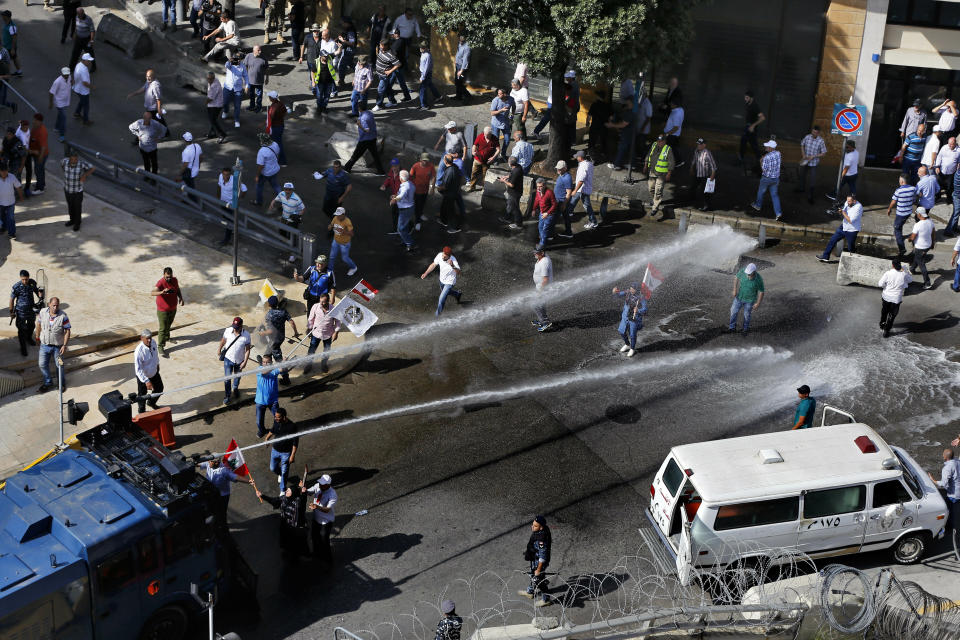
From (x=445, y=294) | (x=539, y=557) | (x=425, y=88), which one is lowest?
(x=539, y=557)

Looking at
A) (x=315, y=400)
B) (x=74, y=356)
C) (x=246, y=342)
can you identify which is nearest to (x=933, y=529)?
(x=315, y=400)

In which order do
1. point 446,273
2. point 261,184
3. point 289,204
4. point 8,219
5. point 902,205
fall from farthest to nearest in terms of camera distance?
point 261,184, point 902,205, point 289,204, point 8,219, point 446,273

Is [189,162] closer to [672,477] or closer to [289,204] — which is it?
[289,204]

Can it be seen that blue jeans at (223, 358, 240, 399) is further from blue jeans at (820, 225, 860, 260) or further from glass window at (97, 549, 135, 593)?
blue jeans at (820, 225, 860, 260)

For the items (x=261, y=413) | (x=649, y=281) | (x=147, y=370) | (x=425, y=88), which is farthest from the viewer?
(x=425, y=88)

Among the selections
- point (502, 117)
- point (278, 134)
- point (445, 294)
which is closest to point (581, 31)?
point (502, 117)

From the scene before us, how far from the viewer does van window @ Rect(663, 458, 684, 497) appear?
13953mm

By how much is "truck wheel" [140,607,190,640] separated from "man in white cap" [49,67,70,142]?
53.9 ft

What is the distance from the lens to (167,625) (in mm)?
12844

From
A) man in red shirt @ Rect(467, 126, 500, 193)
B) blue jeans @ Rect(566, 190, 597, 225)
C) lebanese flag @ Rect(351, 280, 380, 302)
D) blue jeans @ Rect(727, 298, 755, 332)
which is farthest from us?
man in red shirt @ Rect(467, 126, 500, 193)

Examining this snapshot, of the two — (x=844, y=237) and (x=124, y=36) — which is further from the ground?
(x=124, y=36)

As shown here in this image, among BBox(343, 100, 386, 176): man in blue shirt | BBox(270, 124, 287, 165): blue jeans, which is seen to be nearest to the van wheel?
BBox(343, 100, 386, 176): man in blue shirt

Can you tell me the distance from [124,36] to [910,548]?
84.8 feet

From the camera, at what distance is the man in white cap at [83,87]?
26453 millimetres
